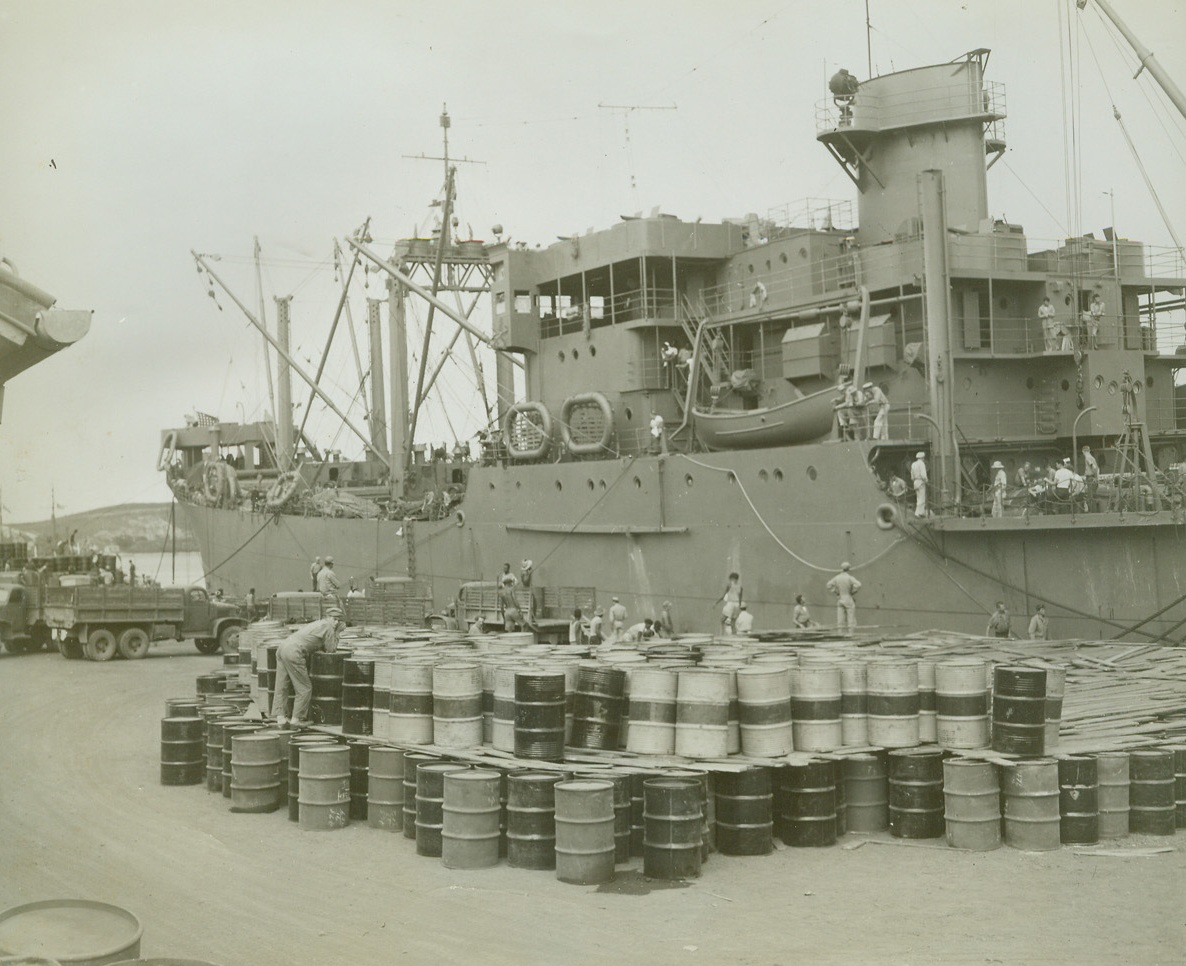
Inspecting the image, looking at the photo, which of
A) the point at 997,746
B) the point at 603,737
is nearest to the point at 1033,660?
the point at 997,746

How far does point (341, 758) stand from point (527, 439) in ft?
58.5

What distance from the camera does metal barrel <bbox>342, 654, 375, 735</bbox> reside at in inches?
442

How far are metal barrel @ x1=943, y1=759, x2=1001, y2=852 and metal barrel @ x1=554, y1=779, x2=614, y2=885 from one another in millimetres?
2617

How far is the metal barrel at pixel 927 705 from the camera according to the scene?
1038cm

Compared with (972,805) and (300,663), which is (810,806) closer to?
(972,805)

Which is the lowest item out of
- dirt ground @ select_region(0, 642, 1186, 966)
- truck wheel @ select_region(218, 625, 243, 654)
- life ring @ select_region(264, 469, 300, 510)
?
dirt ground @ select_region(0, 642, 1186, 966)

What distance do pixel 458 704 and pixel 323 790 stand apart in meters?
1.39

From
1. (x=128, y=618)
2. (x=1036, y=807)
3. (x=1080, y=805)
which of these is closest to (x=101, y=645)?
(x=128, y=618)

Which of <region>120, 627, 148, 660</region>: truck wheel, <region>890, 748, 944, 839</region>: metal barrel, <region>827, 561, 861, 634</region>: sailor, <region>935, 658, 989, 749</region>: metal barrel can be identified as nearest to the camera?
<region>890, 748, 944, 839</region>: metal barrel

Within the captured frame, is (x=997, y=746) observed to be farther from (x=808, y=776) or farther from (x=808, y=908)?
(x=808, y=908)

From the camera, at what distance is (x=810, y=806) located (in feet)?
31.8

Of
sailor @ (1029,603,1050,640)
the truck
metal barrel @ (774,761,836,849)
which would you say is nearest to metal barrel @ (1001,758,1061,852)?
metal barrel @ (774,761,836,849)

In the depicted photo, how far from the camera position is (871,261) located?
2295cm

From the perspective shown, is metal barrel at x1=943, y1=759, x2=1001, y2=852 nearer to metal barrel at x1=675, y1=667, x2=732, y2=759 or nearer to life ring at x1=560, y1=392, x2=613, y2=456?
metal barrel at x1=675, y1=667, x2=732, y2=759
